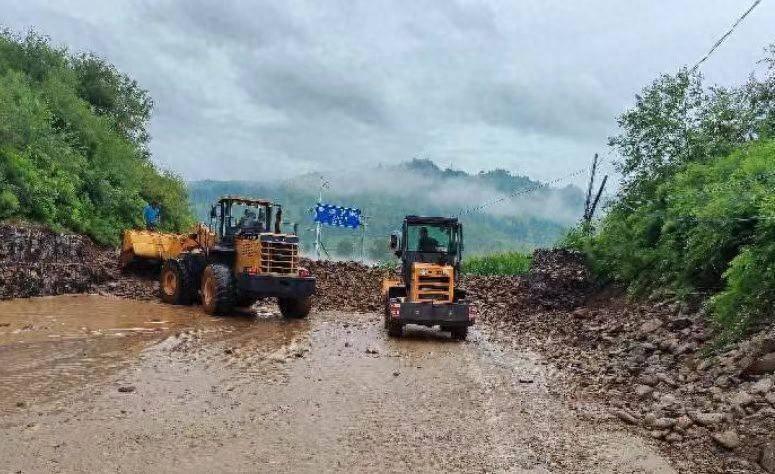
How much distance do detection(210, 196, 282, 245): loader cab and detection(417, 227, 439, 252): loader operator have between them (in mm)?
3864

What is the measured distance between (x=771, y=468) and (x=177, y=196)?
98.4 feet

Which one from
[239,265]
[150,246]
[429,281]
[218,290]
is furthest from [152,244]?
[429,281]

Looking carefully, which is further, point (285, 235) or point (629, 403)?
point (285, 235)

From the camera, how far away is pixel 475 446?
6.66 m

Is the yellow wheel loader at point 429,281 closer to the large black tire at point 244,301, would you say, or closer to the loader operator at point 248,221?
the large black tire at point 244,301

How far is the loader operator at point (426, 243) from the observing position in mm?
15383

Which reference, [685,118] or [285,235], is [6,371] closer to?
[285,235]

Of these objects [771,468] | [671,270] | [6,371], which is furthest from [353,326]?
[771,468]

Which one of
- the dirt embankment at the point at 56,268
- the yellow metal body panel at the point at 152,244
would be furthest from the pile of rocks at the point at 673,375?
the dirt embankment at the point at 56,268

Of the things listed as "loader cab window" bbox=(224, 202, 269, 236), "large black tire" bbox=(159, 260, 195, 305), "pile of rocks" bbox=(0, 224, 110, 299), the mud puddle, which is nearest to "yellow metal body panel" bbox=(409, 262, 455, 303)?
the mud puddle

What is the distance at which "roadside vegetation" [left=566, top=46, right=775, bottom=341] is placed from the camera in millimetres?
9391

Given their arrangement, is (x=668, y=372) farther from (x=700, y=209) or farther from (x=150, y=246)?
(x=150, y=246)

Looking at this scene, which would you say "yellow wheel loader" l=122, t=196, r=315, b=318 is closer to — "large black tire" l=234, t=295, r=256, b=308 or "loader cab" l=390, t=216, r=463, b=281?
"large black tire" l=234, t=295, r=256, b=308

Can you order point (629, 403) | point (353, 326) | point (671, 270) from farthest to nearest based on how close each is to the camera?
point (353, 326) < point (671, 270) < point (629, 403)
